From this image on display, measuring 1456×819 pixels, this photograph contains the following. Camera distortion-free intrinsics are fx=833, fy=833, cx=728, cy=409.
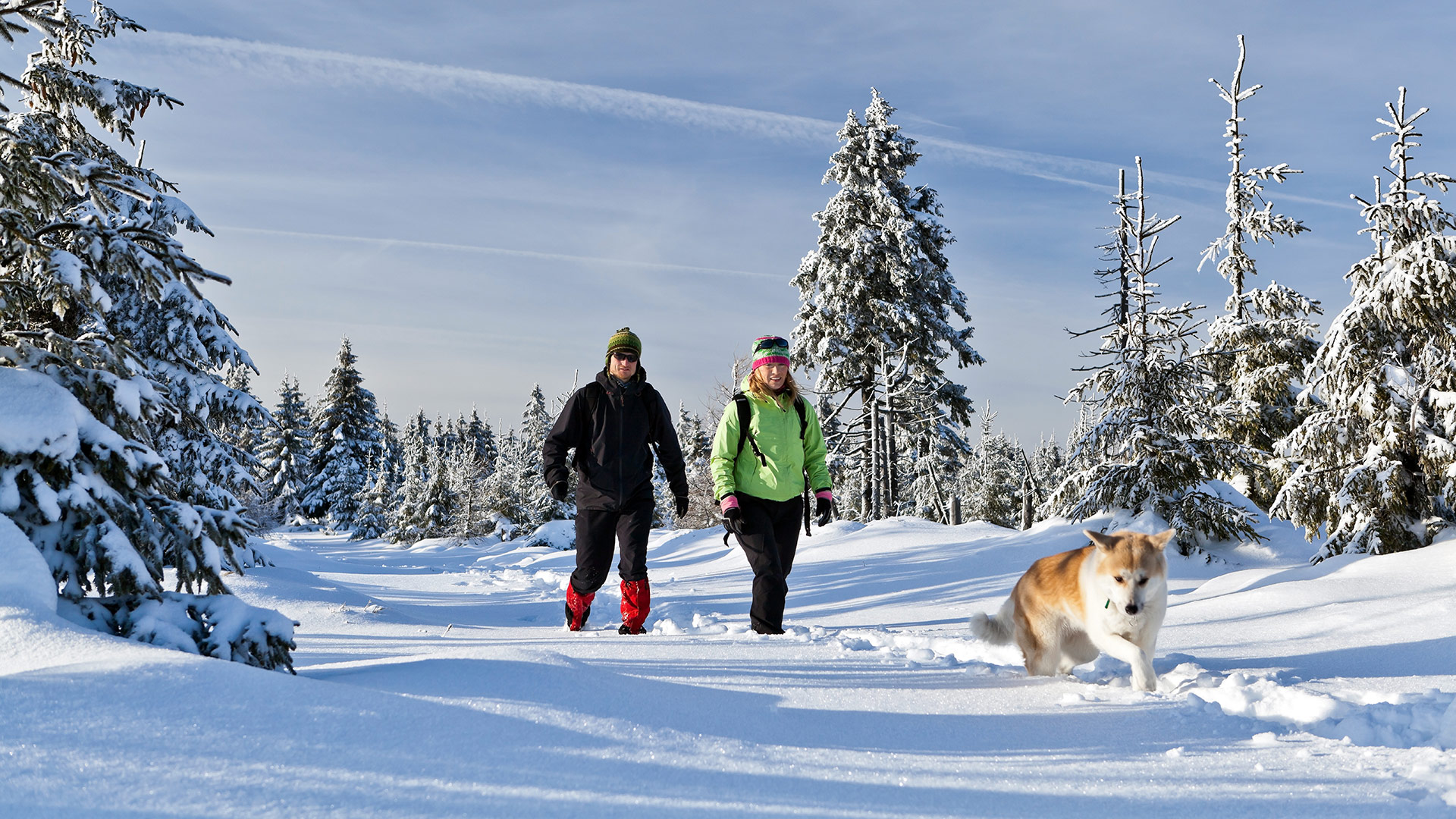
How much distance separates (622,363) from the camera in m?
6.13

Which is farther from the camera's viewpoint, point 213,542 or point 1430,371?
point 1430,371

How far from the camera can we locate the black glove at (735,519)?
5754mm

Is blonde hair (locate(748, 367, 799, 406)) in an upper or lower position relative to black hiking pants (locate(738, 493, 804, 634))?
upper

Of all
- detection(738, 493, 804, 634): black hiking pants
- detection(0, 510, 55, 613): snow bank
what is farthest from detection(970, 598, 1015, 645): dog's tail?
detection(0, 510, 55, 613): snow bank

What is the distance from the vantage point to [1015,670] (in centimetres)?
468

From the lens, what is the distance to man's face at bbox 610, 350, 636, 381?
613 centimetres

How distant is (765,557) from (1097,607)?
2.23 metres

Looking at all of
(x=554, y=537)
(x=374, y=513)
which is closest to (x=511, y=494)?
(x=374, y=513)

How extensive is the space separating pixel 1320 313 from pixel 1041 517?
31.2 feet

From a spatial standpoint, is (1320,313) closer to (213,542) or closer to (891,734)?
(891,734)

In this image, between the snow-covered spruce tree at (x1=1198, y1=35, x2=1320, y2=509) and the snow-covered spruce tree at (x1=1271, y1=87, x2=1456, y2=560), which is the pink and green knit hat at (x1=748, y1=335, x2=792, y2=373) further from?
the snow-covered spruce tree at (x1=1198, y1=35, x2=1320, y2=509)

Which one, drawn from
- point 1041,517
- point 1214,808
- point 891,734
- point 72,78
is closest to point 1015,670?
point 891,734

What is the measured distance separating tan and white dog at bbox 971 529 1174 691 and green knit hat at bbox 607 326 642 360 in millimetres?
3130

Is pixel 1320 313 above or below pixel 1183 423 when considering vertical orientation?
above
